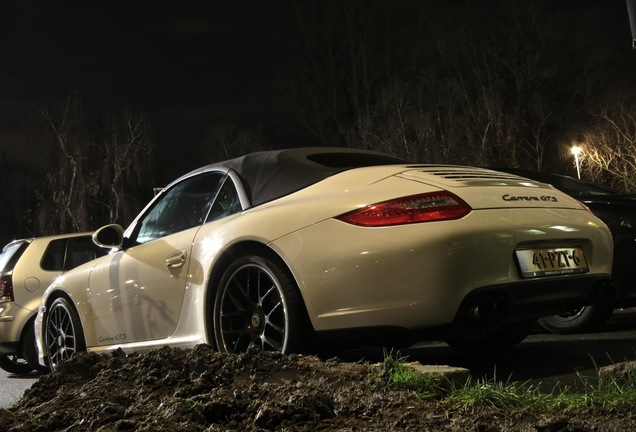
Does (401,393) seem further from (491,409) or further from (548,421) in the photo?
(548,421)

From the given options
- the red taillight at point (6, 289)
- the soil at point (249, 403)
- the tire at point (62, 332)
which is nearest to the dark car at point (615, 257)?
the soil at point (249, 403)

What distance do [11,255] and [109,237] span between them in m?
4.26

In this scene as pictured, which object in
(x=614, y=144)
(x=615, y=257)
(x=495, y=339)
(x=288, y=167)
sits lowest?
(x=495, y=339)

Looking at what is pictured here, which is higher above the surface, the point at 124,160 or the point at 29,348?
the point at 124,160

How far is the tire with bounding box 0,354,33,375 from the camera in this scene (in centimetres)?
931

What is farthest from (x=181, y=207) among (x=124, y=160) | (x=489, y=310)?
(x=124, y=160)

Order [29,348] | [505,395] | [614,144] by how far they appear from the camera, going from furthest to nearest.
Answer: [614,144] → [29,348] → [505,395]

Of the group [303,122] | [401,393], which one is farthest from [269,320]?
[303,122]

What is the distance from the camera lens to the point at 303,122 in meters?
41.9

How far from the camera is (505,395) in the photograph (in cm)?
318

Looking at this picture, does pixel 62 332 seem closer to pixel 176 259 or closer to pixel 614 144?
pixel 176 259

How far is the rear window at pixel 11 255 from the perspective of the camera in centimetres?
936

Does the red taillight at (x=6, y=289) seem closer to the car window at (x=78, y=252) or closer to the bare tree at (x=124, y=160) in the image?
the car window at (x=78, y=252)

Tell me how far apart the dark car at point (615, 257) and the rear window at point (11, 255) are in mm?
6088
